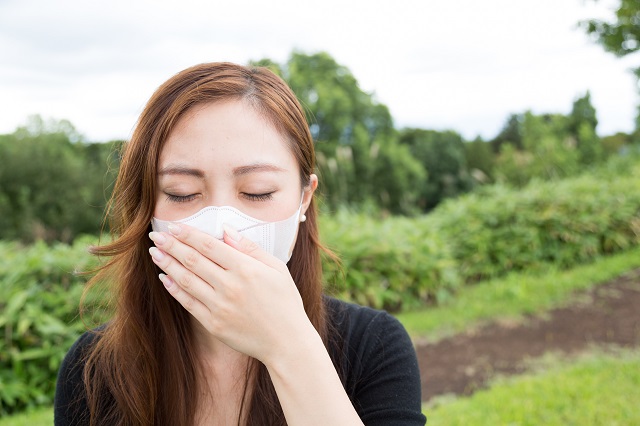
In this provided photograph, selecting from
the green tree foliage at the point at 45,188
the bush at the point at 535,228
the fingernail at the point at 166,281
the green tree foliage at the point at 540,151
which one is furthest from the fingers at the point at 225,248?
the green tree foliage at the point at 45,188

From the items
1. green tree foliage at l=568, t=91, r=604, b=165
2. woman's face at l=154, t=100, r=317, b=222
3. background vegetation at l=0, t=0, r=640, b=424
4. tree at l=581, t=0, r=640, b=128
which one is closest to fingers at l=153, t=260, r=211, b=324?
woman's face at l=154, t=100, r=317, b=222

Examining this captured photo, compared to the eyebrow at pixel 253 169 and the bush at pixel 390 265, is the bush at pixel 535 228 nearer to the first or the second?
the bush at pixel 390 265

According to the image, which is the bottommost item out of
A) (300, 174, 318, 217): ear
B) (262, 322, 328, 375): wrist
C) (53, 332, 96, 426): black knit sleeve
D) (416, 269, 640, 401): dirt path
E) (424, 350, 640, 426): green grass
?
(416, 269, 640, 401): dirt path

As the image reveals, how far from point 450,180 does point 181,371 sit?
37.6 m

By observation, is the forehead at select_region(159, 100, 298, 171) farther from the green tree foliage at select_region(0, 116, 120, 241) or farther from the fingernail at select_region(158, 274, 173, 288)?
the green tree foliage at select_region(0, 116, 120, 241)

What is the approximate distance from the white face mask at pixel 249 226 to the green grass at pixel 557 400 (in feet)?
8.88

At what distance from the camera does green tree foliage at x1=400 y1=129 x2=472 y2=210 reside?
42.4 metres

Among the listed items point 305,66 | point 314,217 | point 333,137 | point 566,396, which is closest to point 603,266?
point 566,396

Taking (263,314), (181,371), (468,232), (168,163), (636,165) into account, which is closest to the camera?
(263,314)

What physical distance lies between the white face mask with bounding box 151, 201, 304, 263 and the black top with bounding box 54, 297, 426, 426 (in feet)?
1.17

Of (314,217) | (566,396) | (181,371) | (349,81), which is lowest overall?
(566,396)

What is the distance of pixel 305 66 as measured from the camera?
3544 centimetres

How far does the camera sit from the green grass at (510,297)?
6.46 meters

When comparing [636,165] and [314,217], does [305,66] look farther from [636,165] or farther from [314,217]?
[314,217]
